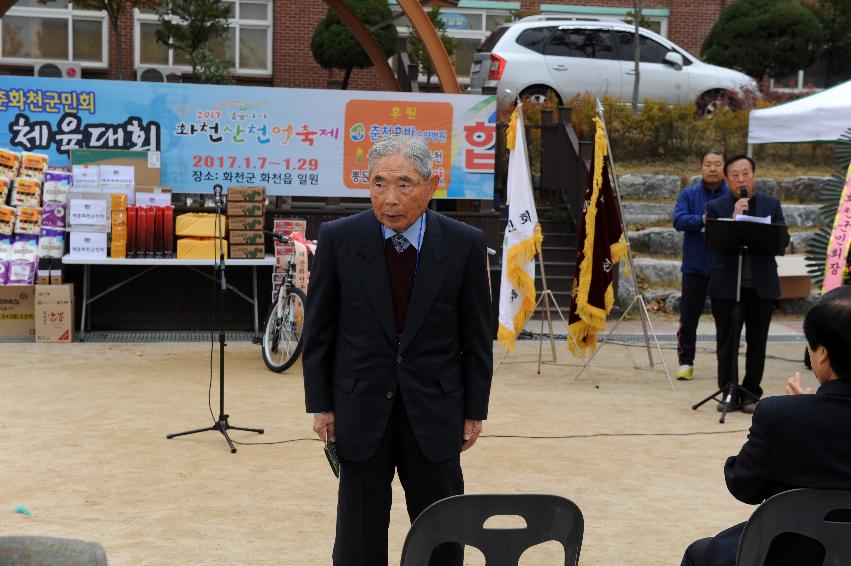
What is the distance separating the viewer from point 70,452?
708 centimetres

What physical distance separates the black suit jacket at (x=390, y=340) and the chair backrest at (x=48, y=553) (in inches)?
68.8

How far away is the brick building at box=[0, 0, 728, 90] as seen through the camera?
78.1ft

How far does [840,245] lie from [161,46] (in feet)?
57.9

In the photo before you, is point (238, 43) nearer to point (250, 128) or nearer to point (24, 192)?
point (250, 128)

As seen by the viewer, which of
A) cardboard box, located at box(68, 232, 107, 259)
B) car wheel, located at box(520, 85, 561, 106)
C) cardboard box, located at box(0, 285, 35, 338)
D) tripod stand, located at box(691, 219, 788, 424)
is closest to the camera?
tripod stand, located at box(691, 219, 788, 424)

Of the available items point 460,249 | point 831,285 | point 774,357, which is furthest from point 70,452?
point 774,357

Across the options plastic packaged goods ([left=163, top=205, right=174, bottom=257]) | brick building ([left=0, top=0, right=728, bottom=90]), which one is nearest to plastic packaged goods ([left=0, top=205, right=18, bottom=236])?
plastic packaged goods ([left=163, top=205, right=174, bottom=257])

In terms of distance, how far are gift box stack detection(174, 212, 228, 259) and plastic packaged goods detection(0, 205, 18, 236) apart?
152cm

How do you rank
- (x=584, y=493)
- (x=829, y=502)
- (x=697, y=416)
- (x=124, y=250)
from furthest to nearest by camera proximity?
(x=124, y=250) → (x=697, y=416) → (x=584, y=493) → (x=829, y=502)

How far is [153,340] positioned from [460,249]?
8259 millimetres

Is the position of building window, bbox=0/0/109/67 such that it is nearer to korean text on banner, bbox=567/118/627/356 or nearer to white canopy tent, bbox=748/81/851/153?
white canopy tent, bbox=748/81/851/153

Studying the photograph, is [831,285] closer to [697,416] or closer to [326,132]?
[697,416]

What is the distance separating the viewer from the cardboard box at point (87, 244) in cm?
1147

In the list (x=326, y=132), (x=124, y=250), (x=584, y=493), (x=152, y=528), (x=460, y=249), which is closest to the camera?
(x=460, y=249)
